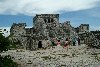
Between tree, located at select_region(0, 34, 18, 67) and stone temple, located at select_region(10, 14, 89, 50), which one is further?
stone temple, located at select_region(10, 14, 89, 50)

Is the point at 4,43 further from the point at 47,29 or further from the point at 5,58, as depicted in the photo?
the point at 47,29

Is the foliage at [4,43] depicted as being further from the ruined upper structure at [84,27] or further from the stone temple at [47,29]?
the ruined upper structure at [84,27]

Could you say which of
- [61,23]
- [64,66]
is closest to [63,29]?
[61,23]

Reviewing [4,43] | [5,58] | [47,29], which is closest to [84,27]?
[47,29]

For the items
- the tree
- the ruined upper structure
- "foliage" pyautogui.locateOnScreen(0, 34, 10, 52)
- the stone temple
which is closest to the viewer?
the tree

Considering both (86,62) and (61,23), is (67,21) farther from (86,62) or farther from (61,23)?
(86,62)

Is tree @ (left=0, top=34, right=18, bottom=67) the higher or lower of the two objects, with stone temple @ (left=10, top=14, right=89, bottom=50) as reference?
lower

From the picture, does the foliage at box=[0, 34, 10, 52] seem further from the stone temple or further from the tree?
the stone temple

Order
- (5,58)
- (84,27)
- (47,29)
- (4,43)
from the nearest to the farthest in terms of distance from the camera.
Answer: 1. (5,58)
2. (4,43)
3. (47,29)
4. (84,27)

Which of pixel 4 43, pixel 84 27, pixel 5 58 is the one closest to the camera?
pixel 5 58

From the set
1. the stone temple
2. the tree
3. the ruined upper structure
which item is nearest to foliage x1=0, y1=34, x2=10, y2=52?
the tree

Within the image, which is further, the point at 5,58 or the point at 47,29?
the point at 47,29

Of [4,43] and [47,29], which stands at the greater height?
[47,29]

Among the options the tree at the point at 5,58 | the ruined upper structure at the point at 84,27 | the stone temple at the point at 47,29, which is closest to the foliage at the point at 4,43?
the tree at the point at 5,58
